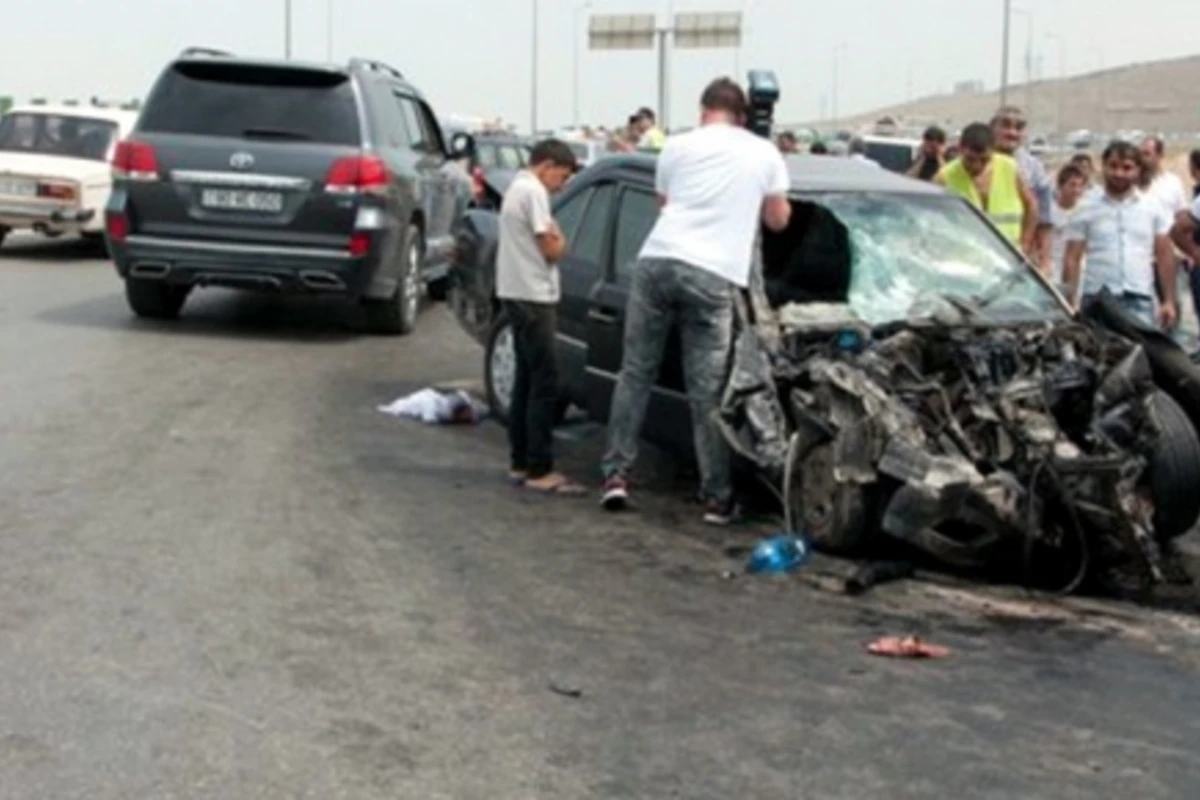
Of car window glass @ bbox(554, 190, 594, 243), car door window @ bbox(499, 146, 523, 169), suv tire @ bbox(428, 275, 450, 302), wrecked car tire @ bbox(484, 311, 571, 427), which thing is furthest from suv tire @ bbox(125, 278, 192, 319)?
car door window @ bbox(499, 146, 523, 169)

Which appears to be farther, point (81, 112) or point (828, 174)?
point (81, 112)

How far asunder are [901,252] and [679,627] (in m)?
2.74

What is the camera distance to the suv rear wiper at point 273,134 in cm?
1271

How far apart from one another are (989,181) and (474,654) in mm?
6081

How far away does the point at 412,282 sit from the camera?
1370 centimetres

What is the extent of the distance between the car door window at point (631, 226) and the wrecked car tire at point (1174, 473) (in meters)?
2.64

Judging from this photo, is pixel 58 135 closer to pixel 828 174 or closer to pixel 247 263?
pixel 247 263

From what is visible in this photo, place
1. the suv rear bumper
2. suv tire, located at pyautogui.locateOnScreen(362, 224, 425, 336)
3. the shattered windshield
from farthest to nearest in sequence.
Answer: suv tire, located at pyautogui.locateOnScreen(362, 224, 425, 336) < the suv rear bumper < the shattered windshield

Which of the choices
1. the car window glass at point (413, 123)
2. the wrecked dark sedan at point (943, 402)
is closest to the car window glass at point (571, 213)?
the wrecked dark sedan at point (943, 402)

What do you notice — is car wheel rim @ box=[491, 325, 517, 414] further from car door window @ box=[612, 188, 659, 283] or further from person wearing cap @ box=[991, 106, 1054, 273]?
person wearing cap @ box=[991, 106, 1054, 273]

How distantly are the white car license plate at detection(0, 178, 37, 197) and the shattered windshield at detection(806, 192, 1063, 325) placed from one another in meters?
13.3

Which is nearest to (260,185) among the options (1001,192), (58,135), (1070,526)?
(1001,192)

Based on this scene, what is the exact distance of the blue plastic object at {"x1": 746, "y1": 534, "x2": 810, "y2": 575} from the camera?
6723 millimetres

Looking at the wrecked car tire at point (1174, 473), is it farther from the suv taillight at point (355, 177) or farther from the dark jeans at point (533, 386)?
the suv taillight at point (355, 177)
